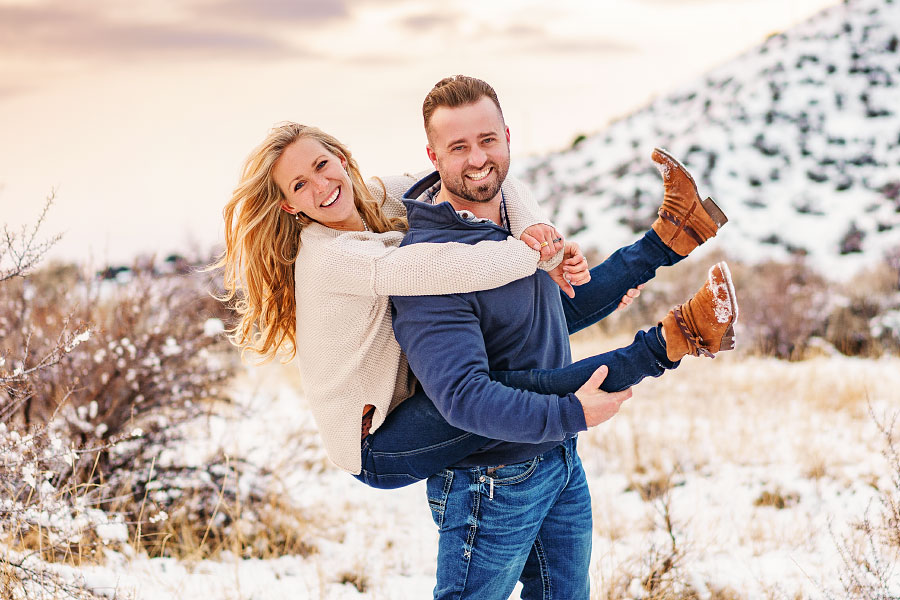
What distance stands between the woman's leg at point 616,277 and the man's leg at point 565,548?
64 centimetres

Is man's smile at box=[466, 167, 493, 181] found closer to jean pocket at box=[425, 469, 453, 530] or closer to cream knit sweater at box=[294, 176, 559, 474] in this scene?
cream knit sweater at box=[294, 176, 559, 474]

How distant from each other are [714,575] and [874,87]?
3107 cm

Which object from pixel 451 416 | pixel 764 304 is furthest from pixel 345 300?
pixel 764 304

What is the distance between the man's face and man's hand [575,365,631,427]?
0.74 metres

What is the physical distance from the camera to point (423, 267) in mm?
2111

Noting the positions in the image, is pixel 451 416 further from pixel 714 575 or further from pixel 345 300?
pixel 714 575

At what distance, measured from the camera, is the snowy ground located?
3594 mm

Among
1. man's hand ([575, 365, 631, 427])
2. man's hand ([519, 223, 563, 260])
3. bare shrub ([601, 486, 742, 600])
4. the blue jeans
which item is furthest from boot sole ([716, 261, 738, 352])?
bare shrub ([601, 486, 742, 600])

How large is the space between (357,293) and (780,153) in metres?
27.4

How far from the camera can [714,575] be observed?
3.61 metres

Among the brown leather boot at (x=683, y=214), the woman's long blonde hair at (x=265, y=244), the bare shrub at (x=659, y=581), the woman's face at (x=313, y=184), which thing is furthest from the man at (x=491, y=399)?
the bare shrub at (x=659, y=581)

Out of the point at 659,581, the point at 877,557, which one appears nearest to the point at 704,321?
the point at 659,581

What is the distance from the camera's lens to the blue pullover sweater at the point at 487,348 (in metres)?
1.93

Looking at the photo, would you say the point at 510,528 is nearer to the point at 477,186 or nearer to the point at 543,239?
the point at 543,239
